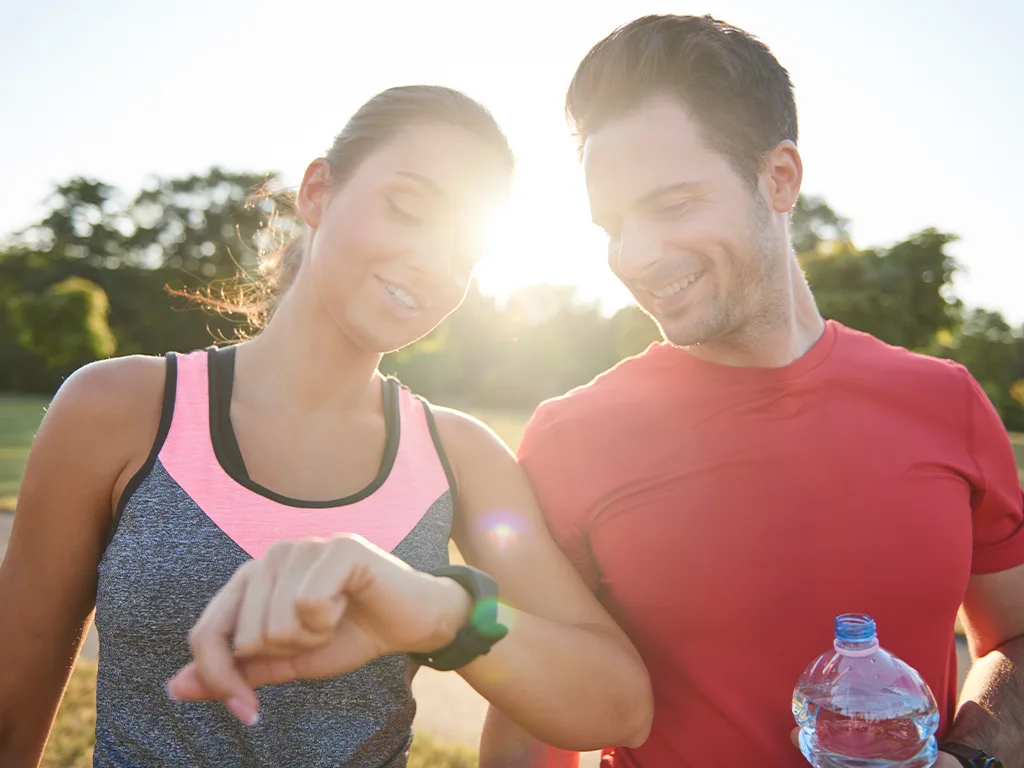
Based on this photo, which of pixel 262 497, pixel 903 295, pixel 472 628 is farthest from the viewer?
pixel 903 295

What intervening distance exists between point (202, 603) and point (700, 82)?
208 cm

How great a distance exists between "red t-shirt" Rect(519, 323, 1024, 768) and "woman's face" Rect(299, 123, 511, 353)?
0.59 m

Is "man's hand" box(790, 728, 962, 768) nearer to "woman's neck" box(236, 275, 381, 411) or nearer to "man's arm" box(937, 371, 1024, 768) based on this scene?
"man's arm" box(937, 371, 1024, 768)

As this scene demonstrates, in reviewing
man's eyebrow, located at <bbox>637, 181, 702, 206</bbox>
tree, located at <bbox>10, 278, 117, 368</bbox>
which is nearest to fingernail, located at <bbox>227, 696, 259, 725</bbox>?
man's eyebrow, located at <bbox>637, 181, 702, 206</bbox>

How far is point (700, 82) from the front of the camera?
2377 mm

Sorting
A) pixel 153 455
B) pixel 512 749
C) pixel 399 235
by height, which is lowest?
pixel 512 749

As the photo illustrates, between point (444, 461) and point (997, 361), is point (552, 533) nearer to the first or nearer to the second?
point (444, 461)

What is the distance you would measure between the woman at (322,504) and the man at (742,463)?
256 millimetres

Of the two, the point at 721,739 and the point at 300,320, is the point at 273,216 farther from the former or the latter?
the point at 721,739

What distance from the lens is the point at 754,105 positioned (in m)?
2.44

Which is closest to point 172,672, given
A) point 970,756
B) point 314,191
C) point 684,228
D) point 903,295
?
point 314,191

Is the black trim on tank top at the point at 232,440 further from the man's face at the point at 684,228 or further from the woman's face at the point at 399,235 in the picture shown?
the man's face at the point at 684,228

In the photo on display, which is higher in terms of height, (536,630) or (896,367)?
(896,367)

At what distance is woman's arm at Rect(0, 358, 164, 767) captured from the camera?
1788 mm
